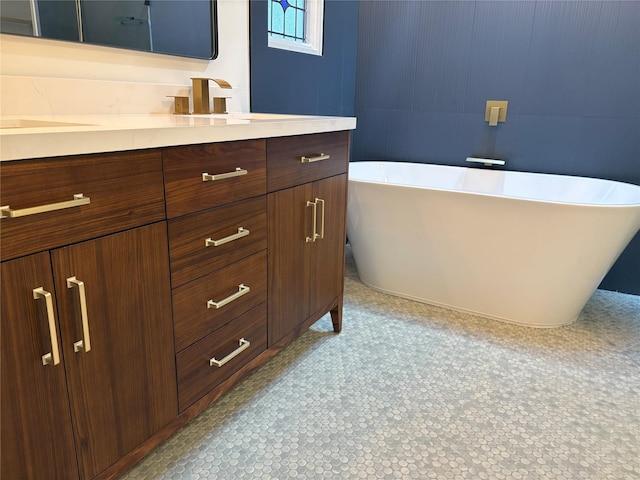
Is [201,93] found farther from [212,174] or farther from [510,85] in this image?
[510,85]

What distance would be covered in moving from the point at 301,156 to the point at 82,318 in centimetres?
86

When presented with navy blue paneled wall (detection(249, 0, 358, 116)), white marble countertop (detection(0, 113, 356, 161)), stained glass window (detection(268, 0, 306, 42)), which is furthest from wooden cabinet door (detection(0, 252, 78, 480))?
stained glass window (detection(268, 0, 306, 42))

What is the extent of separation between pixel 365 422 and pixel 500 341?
0.84 meters

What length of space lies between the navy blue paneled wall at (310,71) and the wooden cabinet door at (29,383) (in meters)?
1.53

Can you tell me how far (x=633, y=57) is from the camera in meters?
2.33

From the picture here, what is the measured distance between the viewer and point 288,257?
1.56 meters

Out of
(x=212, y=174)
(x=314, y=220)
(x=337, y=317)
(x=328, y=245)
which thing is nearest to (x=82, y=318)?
(x=212, y=174)

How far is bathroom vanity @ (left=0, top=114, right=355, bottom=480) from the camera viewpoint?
0.82 m

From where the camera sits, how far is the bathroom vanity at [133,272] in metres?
0.82

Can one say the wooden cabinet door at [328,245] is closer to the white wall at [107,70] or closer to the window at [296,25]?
the white wall at [107,70]

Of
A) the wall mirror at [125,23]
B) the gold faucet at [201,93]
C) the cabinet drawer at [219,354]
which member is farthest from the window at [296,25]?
the cabinet drawer at [219,354]

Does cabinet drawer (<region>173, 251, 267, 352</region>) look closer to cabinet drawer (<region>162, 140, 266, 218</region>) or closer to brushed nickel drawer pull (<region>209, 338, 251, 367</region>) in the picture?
brushed nickel drawer pull (<region>209, 338, 251, 367</region>)

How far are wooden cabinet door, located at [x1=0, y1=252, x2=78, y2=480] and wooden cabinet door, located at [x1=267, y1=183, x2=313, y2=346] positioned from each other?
708 millimetres

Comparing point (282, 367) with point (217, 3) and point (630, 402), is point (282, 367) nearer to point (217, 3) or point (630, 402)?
point (630, 402)
